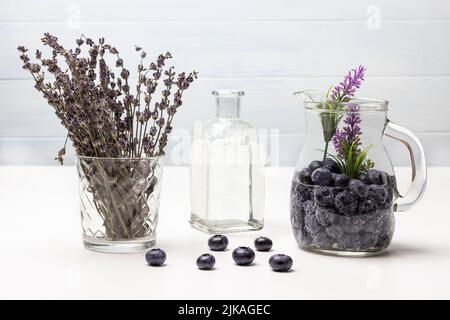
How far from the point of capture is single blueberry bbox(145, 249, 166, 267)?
978mm

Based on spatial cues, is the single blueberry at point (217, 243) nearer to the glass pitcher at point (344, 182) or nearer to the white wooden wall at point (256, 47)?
the glass pitcher at point (344, 182)

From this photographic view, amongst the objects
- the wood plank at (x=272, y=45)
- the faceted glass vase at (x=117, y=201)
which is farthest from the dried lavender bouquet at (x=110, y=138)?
the wood plank at (x=272, y=45)

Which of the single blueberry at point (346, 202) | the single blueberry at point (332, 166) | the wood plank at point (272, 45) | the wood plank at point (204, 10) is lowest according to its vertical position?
the single blueberry at point (346, 202)

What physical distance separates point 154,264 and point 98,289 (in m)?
0.14

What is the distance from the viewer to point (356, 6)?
2574 mm

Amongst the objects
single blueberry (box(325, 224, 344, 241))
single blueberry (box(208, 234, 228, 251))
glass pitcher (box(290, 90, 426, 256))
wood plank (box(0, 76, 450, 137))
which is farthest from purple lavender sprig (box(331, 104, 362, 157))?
wood plank (box(0, 76, 450, 137))

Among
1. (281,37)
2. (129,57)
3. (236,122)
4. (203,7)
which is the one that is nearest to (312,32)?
(281,37)

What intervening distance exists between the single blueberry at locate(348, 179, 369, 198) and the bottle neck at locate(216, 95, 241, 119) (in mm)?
310

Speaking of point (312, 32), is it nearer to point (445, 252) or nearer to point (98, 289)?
point (445, 252)

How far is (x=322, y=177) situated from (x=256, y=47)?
1631 millimetres

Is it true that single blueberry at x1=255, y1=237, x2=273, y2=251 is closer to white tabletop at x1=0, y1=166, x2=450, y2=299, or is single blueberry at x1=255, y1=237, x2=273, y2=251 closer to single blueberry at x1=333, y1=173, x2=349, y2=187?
white tabletop at x1=0, y1=166, x2=450, y2=299

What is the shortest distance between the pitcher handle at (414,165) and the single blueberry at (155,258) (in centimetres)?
34

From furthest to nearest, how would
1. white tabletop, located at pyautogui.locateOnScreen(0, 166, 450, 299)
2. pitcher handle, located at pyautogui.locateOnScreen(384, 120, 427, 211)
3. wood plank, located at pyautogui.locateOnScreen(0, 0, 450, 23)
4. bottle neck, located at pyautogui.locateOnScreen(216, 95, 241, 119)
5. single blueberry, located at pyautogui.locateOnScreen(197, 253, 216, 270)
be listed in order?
1. wood plank, located at pyautogui.locateOnScreen(0, 0, 450, 23)
2. bottle neck, located at pyautogui.locateOnScreen(216, 95, 241, 119)
3. pitcher handle, located at pyautogui.locateOnScreen(384, 120, 427, 211)
4. single blueberry, located at pyautogui.locateOnScreen(197, 253, 216, 270)
5. white tabletop, located at pyautogui.locateOnScreen(0, 166, 450, 299)

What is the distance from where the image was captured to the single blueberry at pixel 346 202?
100 centimetres
